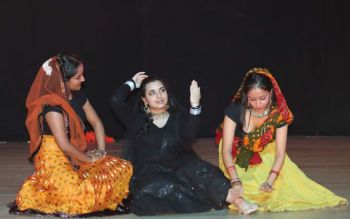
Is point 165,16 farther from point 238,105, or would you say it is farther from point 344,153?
point 238,105

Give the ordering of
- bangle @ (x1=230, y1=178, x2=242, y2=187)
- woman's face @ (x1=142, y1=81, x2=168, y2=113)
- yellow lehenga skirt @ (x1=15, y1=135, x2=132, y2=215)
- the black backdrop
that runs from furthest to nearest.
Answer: the black backdrop, woman's face @ (x1=142, y1=81, x2=168, y2=113), bangle @ (x1=230, y1=178, x2=242, y2=187), yellow lehenga skirt @ (x1=15, y1=135, x2=132, y2=215)

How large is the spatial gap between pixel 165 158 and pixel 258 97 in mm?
653

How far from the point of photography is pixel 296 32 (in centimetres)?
711

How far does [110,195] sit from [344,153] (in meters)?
2.95

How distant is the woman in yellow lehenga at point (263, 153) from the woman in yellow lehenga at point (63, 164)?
0.64 metres

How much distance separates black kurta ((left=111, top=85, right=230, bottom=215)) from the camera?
12.9ft

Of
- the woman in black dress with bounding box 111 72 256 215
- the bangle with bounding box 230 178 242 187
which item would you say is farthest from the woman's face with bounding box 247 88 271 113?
the bangle with bounding box 230 178 242 187

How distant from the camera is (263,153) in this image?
416 cm

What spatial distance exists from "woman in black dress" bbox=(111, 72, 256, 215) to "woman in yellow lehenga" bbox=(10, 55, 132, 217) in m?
0.16

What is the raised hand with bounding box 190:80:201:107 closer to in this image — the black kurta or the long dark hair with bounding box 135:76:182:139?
the black kurta

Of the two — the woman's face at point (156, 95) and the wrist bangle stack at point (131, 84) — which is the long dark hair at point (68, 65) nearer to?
the wrist bangle stack at point (131, 84)

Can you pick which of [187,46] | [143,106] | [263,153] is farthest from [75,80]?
[187,46]

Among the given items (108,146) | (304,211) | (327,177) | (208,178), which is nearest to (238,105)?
(208,178)

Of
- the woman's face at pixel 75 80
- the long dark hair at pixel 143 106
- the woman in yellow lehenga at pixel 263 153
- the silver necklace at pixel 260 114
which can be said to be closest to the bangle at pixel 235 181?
the woman in yellow lehenga at pixel 263 153
